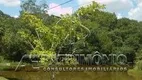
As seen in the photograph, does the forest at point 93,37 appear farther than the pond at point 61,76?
Yes

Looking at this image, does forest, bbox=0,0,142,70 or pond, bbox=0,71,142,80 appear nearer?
pond, bbox=0,71,142,80

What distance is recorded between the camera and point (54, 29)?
18797 millimetres

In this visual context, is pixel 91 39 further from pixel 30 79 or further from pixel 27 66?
pixel 30 79

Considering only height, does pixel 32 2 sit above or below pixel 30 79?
above

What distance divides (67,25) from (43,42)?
1486 mm

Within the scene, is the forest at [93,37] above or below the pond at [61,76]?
above

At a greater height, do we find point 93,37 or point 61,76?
point 93,37

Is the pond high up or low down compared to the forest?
down

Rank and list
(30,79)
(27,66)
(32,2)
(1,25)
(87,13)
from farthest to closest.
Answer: (32,2), (1,25), (27,66), (30,79), (87,13)

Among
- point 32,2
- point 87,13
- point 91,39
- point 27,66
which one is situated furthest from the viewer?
point 32,2

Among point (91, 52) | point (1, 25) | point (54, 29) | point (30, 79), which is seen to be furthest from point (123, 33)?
point (54, 29)

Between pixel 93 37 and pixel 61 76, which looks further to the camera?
pixel 93 37

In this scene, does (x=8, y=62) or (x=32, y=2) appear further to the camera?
(x=32, y=2)

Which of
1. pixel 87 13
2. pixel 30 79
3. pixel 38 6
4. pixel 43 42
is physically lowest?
pixel 30 79
